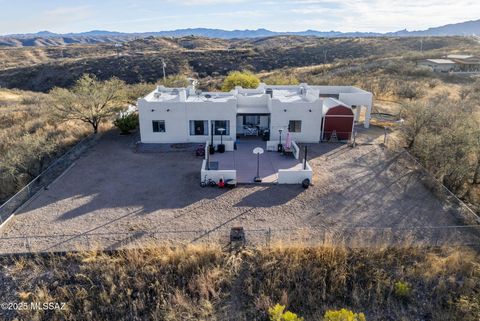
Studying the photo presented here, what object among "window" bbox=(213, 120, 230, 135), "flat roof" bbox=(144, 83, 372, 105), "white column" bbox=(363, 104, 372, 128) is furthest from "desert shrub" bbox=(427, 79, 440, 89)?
"window" bbox=(213, 120, 230, 135)

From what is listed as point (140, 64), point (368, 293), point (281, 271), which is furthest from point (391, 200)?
point (140, 64)

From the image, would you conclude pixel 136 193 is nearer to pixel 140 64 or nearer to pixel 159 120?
pixel 159 120

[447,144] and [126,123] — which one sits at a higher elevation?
[447,144]

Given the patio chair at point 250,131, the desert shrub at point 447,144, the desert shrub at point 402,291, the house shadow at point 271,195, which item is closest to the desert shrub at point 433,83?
the desert shrub at point 447,144

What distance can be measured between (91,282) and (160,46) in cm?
12693

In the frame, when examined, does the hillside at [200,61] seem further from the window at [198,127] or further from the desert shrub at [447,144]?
the desert shrub at [447,144]

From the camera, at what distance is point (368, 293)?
12414 millimetres

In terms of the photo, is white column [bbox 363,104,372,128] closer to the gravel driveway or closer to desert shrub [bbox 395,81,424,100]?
the gravel driveway

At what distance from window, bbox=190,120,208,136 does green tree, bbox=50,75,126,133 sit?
917cm

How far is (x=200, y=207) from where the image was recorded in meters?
16.9

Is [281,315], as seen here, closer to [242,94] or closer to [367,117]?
[242,94]

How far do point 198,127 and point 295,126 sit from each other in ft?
26.3

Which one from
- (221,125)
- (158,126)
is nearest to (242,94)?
(221,125)

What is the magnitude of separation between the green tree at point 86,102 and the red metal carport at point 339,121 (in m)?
19.4
